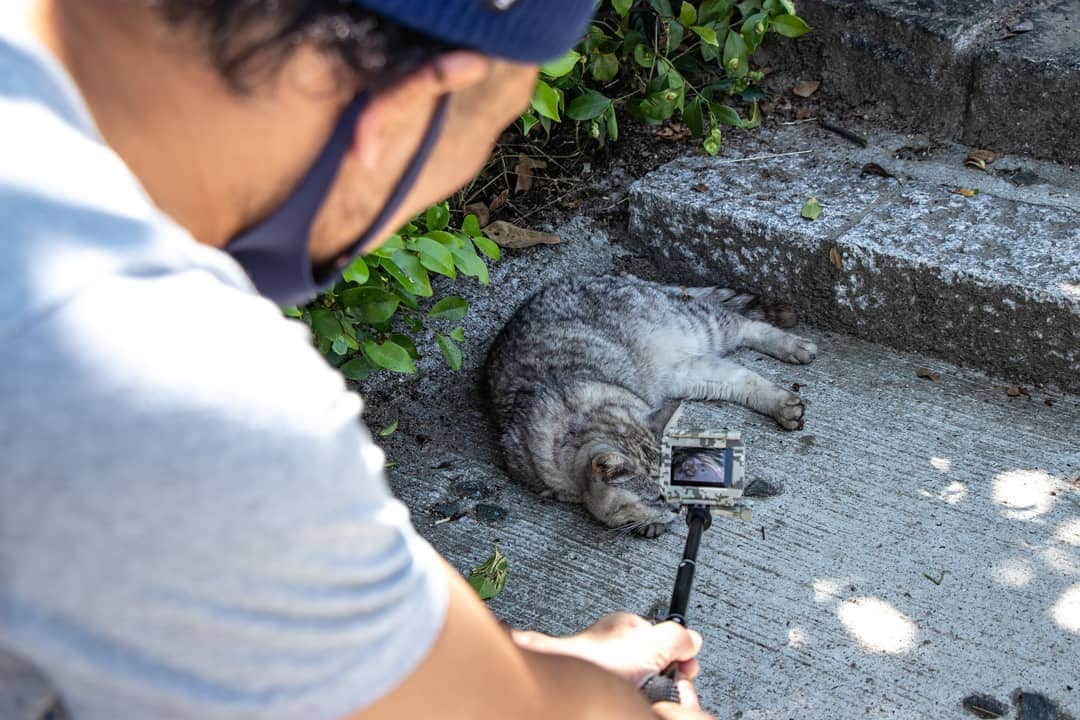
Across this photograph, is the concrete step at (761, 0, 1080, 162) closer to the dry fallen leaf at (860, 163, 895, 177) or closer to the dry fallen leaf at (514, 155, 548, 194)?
the dry fallen leaf at (860, 163, 895, 177)

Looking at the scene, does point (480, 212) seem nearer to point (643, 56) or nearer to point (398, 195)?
point (643, 56)

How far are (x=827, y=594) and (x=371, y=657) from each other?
7.95 ft

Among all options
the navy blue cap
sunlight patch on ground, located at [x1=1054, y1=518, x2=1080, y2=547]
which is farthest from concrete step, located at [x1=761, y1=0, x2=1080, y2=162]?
the navy blue cap

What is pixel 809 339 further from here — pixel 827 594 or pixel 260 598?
pixel 260 598

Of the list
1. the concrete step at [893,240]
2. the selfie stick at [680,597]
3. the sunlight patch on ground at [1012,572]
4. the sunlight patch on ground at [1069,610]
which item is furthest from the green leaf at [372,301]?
the sunlight patch on ground at [1069,610]

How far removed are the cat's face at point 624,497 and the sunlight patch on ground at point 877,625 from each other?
0.72 meters

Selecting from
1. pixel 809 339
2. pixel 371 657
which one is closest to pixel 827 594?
pixel 809 339

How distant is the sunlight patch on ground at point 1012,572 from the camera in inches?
118

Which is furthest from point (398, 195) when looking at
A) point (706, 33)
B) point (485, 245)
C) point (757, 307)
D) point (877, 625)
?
point (757, 307)

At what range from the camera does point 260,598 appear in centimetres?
84

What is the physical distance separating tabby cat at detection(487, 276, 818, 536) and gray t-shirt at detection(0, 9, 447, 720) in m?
2.76

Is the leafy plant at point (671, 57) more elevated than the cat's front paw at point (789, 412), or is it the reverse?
the leafy plant at point (671, 57)

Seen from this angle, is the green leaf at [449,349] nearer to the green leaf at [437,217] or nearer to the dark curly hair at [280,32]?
the green leaf at [437,217]

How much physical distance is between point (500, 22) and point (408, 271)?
1965 mm
